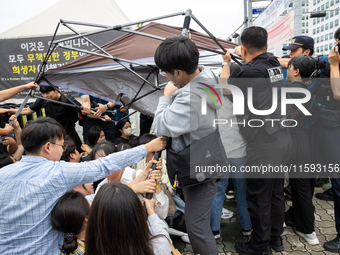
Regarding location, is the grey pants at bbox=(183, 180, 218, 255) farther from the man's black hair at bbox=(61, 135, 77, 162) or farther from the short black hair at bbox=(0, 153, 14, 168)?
the short black hair at bbox=(0, 153, 14, 168)

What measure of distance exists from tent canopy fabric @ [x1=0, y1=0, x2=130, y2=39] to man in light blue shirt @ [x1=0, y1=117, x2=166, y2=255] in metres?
5.57

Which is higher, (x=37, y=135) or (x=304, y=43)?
(x=304, y=43)

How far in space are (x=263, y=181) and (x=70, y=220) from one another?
1.59 metres

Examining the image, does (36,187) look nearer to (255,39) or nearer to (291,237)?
(255,39)

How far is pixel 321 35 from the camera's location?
76500 millimetres

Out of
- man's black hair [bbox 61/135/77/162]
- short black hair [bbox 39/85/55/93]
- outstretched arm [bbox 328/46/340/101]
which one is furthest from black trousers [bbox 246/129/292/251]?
short black hair [bbox 39/85/55/93]

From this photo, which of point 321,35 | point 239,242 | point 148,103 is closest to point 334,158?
point 239,242

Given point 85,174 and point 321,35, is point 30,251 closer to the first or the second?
point 85,174

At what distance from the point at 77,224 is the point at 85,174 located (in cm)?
33

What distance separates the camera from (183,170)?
5.62ft

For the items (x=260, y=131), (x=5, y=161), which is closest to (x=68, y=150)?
(x=5, y=161)

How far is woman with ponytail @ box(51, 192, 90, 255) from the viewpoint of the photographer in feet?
5.17

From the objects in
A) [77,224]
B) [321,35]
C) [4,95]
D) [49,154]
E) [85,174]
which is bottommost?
[77,224]

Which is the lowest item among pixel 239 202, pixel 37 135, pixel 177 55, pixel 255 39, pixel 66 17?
pixel 239 202
